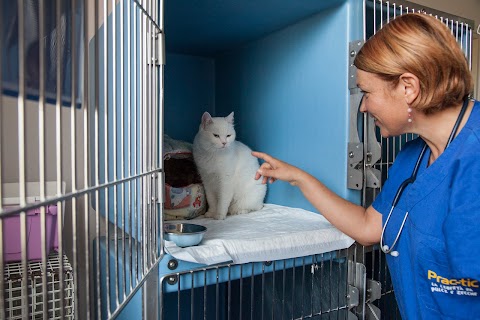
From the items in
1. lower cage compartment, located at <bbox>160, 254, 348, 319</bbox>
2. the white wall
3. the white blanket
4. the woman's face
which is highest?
the white wall

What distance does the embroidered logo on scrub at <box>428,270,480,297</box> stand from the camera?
0.64 meters

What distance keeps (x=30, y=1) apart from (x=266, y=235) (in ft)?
2.14

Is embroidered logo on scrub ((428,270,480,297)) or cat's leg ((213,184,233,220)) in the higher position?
cat's leg ((213,184,233,220))

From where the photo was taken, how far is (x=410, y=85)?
Result: 0.69 m

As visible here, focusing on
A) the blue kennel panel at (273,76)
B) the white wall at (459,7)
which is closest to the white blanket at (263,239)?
the blue kennel panel at (273,76)

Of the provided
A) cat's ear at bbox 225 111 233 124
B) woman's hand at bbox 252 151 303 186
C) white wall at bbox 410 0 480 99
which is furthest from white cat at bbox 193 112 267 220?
white wall at bbox 410 0 480 99

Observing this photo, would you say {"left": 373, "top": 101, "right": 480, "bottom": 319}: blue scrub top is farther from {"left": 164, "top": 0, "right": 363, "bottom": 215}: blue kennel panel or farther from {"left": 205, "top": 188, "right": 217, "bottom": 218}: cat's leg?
{"left": 205, "top": 188, "right": 217, "bottom": 218}: cat's leg

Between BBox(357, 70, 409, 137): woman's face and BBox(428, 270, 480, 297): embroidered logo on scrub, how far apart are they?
11.7 inches

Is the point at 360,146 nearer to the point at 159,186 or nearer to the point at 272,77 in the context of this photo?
the point at 272,77

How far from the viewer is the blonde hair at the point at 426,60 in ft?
2.21

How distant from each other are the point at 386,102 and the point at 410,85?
60 millimetres

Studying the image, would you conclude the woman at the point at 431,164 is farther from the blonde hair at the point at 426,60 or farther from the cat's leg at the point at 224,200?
the cat's leg at the point at 224,200

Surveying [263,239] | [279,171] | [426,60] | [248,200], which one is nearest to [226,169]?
[248,200]

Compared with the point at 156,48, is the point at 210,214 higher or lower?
lower
